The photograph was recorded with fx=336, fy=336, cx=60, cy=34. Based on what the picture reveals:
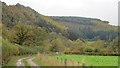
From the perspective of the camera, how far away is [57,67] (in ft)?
95.9

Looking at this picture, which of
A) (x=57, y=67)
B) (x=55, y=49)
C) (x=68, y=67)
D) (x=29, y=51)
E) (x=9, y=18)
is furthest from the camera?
(x=9, y=18)

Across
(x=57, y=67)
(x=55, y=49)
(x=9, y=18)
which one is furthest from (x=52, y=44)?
(x=57, y=67)

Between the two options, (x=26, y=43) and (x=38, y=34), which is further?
(x=38, y=34)

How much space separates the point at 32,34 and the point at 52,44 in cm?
3552

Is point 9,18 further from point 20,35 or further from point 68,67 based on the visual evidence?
point 68,67

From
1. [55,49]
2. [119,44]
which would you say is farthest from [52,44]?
[119,44]

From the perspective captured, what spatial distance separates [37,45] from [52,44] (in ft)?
102

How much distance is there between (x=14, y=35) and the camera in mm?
104500

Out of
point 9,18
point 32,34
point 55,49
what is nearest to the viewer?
point 32,34

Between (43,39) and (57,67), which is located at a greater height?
(57,67)

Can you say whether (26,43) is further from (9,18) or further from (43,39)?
(9,18)

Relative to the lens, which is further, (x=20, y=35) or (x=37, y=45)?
(x=37, y=45)

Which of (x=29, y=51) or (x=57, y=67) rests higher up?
(x=57, y=67)

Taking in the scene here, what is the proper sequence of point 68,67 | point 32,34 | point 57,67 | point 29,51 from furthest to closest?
point 32,34 < point 29,51 < point 57,67 < point 68,67
